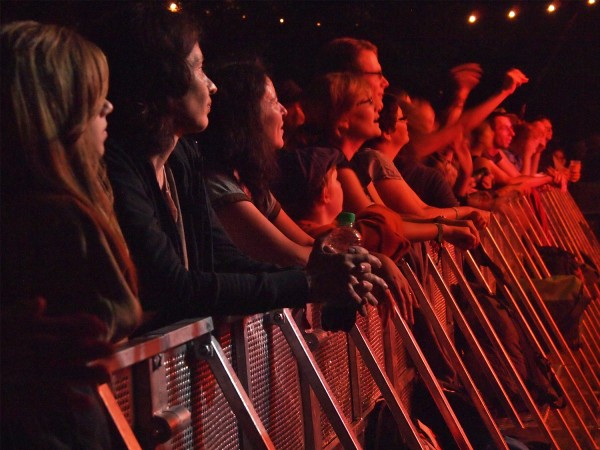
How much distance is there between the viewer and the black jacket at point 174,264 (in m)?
2.10

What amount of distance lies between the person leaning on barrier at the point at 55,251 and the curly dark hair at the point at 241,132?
4.81 feet

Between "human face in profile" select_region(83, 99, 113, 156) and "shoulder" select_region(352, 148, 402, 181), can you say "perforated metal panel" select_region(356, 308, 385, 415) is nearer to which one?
"shoulder" select_region(352, 148, 402, 181)

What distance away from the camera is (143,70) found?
7.95ft

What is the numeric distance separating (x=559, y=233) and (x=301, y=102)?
470 centimetres

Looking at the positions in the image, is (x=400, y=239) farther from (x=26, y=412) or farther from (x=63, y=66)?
(x=26, y=412)

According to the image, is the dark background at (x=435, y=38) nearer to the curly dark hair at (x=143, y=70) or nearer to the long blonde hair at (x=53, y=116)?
the curly dark hair at (x=143, y=70)

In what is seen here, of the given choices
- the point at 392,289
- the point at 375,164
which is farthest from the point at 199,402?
the point at 375,164

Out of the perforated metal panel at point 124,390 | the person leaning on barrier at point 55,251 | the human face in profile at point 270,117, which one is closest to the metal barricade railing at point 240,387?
the perforated metal panel at point 124,390

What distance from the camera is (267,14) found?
819 centimetres

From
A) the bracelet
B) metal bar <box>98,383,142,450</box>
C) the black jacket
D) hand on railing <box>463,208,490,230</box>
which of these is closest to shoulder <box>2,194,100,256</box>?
metal bar <box>98,383,142,450</box>

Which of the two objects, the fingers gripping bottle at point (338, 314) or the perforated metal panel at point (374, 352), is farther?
the perforated metal panel at point (374, 352)

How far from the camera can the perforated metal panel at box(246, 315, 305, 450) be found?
2664 mm

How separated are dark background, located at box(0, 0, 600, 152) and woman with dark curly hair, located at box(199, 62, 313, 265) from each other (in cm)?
190

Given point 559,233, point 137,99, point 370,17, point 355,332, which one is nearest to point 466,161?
point 559,233
